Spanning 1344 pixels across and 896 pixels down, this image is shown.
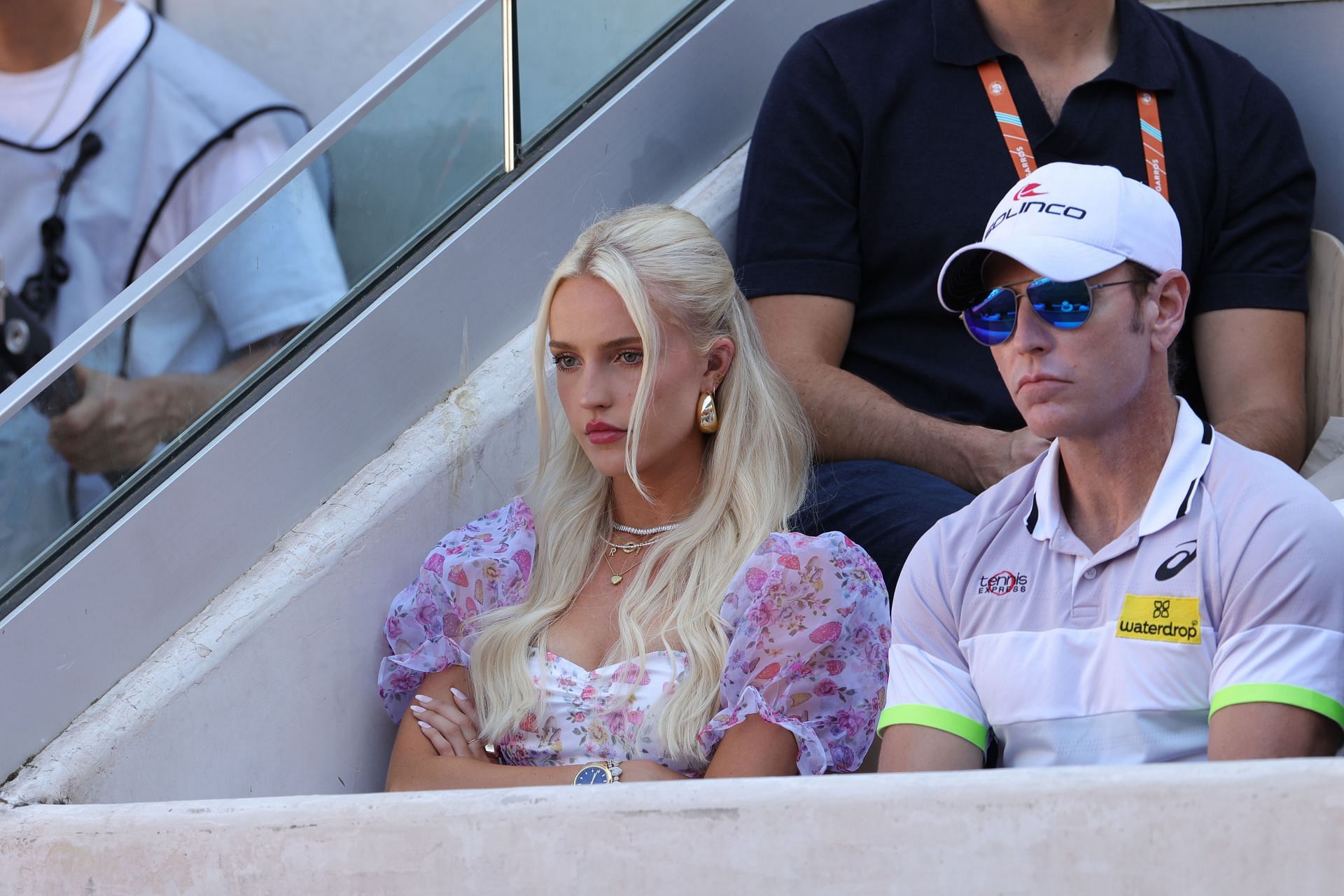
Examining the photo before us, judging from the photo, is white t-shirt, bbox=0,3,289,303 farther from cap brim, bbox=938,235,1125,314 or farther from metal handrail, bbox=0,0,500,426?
cap brim, bbox=938,235,1125,314

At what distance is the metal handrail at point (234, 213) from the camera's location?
1.92 meters

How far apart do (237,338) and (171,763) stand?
550mm

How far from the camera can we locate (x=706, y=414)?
2139 millimetres

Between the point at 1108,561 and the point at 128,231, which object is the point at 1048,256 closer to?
the point at 1108,561

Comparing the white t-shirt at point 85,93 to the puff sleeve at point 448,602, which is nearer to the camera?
the puff sleeve at point 448,602

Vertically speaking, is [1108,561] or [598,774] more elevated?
[1108,561]

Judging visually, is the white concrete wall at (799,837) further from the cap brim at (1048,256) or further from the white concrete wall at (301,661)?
the cap brim at (1048,256)

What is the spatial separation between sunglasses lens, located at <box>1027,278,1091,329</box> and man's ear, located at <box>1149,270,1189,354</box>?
0.08 m

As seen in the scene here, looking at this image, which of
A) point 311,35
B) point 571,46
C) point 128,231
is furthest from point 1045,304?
point 311,35

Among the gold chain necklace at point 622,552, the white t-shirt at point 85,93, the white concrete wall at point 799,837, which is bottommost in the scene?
the gold chain necklace at point 622,552

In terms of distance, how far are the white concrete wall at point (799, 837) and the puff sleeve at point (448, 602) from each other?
0.60 m

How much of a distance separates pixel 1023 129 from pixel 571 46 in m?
0.73

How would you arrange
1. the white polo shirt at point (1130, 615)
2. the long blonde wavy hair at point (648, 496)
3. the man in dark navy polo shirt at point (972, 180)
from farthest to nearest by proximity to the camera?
Answer: the man in dark navy polo shirt at point (972, 180), the long blonde wavy hair at point (648, 496), the white polo shirt at point (1130, 615)

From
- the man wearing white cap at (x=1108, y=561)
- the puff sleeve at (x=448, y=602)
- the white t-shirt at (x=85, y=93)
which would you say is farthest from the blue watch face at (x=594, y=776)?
the white t-shirt at (x=85, y=93)
